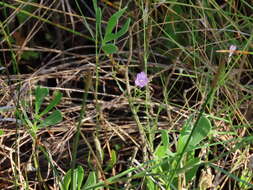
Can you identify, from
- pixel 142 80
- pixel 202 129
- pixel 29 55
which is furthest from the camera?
pixel 29 55

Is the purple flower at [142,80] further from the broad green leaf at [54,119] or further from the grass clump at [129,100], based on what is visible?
the broad green leaf at [54,119]

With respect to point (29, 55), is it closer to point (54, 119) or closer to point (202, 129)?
point (54, 119)

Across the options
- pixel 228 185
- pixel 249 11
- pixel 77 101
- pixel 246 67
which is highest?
pixel 249 11

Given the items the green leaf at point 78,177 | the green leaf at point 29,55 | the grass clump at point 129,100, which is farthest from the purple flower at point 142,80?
the green leaf at point 29,55

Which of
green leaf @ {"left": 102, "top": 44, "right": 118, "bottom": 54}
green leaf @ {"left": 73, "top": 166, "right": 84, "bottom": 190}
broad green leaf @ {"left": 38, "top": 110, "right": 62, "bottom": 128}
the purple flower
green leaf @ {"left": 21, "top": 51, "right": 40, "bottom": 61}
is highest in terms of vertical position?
green leaf @ {"left": 102, "top": 44, "right": 118, "bottom": 54}

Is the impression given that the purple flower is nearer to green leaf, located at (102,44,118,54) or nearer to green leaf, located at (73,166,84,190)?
green leaf, located at (102,44,118,54)

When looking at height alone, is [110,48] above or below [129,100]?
above

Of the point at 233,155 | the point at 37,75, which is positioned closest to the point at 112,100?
the point at 37,75

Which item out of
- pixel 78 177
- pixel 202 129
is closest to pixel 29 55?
pixel 78 177

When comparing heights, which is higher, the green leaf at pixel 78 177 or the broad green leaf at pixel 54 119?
the broad green leaf at pixel 54 119

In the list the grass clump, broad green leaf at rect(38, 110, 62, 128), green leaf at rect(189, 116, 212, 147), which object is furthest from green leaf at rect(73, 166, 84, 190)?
green leaf at rect(189, 116, 212, 147)

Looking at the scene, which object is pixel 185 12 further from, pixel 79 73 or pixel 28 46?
pixel 28 46
